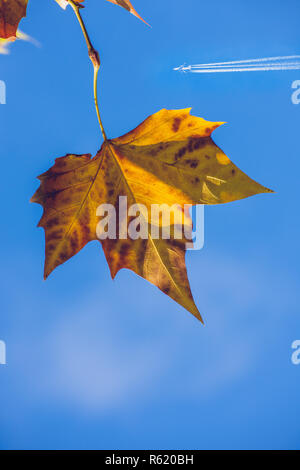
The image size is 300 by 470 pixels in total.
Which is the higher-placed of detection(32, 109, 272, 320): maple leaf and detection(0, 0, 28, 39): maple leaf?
detection(0, 0, 28, 39): maple leaf

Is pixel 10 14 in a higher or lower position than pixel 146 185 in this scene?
higher

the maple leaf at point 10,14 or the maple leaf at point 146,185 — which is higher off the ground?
the maple leaf at point 10,14

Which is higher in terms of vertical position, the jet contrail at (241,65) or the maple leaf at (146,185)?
the jet contrail at (241,65)
